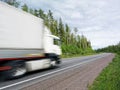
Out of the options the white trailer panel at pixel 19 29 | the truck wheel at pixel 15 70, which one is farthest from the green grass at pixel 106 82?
the white trailer panel at pixel 19 29

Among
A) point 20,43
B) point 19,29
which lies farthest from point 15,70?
point 19,29

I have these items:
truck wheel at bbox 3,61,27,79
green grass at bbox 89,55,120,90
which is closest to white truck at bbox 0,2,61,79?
truck wheel at bbox 3,61,27,79

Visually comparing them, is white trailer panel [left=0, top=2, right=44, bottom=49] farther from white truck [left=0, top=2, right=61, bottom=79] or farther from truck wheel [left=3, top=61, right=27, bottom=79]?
truck wheel [left=3, top=61, right=27, bottom=79]

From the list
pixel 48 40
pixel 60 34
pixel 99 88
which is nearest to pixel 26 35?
pixel 48 40

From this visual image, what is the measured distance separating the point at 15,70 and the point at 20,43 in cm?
151

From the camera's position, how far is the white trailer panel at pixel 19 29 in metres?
12.7

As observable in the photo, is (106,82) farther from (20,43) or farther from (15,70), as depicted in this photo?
(20,43)

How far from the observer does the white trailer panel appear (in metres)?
12.7

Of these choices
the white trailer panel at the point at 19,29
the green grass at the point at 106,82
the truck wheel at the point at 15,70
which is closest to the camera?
the green grass at the point at 106,82

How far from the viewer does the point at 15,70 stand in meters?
13.7

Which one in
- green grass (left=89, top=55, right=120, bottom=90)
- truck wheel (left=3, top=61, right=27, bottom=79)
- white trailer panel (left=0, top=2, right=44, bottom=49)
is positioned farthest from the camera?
truck wheel (left=3, top=61, right=27, bottom=79)

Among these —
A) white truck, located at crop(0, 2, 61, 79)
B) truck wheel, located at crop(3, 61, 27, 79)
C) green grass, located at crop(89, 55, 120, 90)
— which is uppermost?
white truck, located at crop(0, 2, 61, 79)

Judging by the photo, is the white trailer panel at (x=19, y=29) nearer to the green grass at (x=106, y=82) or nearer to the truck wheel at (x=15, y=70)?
the truck wheel at (x=15, y=70)

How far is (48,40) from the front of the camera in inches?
731
